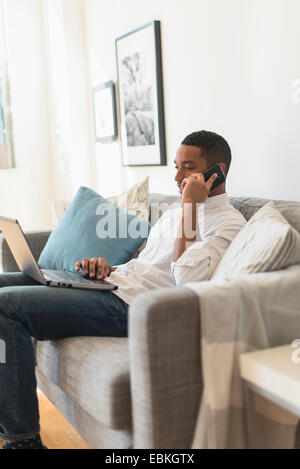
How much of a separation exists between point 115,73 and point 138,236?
62.1 inches

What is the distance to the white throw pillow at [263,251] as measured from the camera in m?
1.46

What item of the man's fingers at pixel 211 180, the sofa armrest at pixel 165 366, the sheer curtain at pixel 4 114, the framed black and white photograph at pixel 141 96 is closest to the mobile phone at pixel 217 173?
the man's fingers at pixel 211 180

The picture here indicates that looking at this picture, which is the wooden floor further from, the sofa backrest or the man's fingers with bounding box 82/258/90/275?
the sofa backrest

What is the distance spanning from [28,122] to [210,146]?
9.12ft

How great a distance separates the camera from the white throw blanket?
1280 mm

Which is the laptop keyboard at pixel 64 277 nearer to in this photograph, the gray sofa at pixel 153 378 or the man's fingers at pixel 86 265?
the man's fingers at pixel 86 265

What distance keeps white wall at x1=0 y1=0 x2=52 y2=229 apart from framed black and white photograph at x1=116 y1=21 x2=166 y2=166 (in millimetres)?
1210

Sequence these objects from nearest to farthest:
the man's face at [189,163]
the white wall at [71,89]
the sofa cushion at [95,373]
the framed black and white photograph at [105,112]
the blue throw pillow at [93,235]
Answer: the sofa cushion at [95,373], the man's face at [189,163], the blue throw pillow at [93,235], the framed black and white photograph at [105,112], the white wall at [71,89]

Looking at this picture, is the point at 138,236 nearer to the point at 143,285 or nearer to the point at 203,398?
the point at 143,285

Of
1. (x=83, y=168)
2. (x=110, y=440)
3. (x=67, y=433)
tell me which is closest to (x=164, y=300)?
(x=110, y=440)

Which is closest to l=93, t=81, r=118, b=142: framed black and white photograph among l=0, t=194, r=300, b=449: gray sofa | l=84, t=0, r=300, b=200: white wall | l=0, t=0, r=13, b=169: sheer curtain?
l=84, t=0, r=300, b=200: white wall

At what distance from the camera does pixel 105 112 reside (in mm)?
3725

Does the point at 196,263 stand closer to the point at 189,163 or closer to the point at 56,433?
the point at 189,163

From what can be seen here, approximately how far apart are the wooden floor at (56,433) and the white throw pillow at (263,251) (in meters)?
0.82
